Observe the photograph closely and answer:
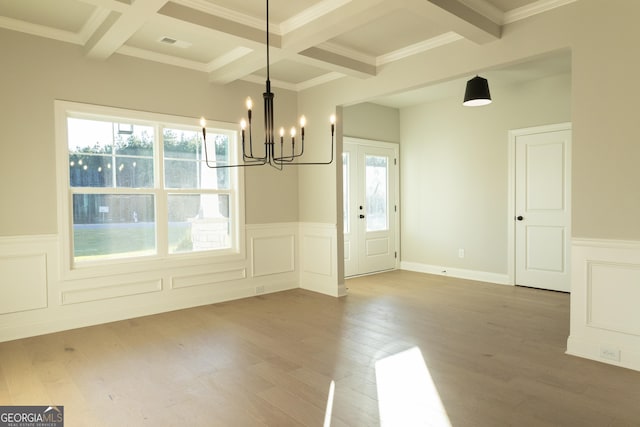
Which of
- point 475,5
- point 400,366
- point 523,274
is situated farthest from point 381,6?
point 523,274

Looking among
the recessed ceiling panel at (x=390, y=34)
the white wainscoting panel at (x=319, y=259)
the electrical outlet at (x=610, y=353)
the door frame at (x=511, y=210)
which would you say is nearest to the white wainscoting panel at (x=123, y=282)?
the white wainscoting panel at (x=319, y=259)

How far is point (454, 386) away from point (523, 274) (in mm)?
3648

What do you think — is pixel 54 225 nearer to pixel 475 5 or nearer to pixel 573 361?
pixel 475 5

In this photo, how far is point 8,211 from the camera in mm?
3725

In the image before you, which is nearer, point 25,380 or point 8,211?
point 25,380

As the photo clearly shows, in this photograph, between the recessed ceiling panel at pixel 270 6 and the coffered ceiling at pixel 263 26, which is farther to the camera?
the recessed ceiling panel at pixel 270 6

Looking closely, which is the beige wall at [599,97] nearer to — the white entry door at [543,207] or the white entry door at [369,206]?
the white entry door at [543,207]

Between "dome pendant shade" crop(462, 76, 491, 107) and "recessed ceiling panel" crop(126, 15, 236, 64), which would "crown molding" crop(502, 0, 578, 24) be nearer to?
"dome pendant shade" crop(462, 76, 491, 107)

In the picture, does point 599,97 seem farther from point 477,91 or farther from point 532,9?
point 477,91

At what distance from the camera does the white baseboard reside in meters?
6.03

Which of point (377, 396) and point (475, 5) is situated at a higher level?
point (475, 5)

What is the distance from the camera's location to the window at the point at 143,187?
164 inches

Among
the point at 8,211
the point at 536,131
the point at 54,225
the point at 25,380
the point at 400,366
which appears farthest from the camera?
the point at 536,131

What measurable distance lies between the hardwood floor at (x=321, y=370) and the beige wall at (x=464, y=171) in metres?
1.76
